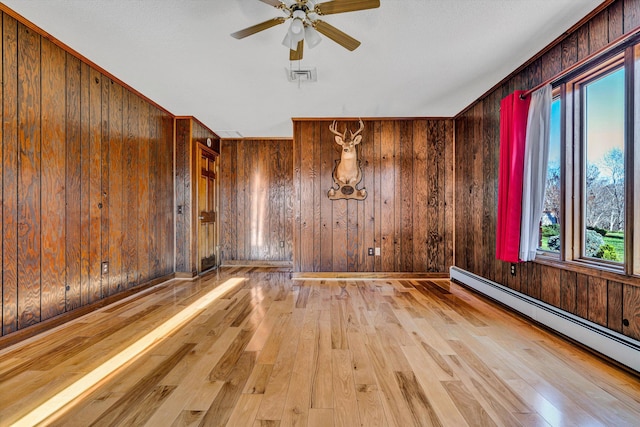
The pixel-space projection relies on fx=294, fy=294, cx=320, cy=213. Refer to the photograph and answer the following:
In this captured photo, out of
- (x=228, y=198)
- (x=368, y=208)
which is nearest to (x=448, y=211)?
(x=368, y=208)

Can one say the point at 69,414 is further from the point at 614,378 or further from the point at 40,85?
the point at 614,378

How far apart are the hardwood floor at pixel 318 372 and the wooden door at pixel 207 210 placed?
190cm

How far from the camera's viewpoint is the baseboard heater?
5.99 feet

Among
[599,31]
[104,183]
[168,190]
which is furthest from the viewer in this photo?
[168,190]

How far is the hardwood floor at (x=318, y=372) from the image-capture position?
1410mm

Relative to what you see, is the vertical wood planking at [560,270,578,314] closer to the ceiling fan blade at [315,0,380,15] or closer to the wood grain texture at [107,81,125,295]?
the ceiling fan blade at [315,0,380,15]

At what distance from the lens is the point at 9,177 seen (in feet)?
7.01

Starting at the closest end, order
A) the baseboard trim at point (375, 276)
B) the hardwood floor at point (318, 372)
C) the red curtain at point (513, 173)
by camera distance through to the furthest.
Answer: the hardwood floor at point (318, 372) → the red curtain at point (513, 173) → the baseboard trim at point (375, 276)

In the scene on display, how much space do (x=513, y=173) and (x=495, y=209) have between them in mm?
673

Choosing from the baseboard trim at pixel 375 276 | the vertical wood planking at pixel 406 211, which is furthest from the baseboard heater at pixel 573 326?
the vertical wood planking at pixel 406 211

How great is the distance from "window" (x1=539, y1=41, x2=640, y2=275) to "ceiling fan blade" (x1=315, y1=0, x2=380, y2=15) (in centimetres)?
166

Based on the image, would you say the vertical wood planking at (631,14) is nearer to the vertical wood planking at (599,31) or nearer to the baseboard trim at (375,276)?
the vertical wood planking at (599,31)

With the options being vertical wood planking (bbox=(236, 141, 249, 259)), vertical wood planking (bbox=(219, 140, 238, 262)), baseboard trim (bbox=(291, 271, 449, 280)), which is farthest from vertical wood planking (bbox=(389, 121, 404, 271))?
vertical wood planking (bbox=(219, 140, 238, 262))

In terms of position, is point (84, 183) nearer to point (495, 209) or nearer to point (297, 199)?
point (297, 199)
